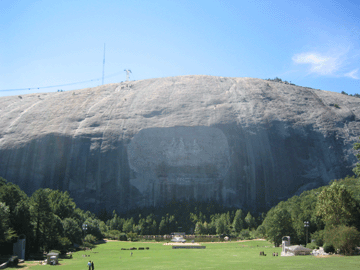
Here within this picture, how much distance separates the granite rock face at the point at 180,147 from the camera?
7512 cm

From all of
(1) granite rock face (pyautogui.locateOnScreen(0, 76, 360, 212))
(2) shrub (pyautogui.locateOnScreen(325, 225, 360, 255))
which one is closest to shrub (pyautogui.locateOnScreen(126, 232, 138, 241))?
(1) granite rock face (pyautogui.locateOnScreen(0, 76, 360, 212))

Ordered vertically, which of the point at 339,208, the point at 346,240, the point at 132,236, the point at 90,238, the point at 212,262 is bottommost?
the point at 132,236

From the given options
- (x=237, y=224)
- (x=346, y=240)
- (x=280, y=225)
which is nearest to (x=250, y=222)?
(x=237, y=224)

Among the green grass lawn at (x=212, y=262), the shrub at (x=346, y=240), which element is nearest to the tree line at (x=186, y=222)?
the shrub at (x=346, y=240)

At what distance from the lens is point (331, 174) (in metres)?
78.1

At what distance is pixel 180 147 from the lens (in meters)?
77.9

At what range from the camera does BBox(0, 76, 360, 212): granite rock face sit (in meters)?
75.1

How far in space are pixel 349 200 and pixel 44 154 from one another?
Result: 67740mm

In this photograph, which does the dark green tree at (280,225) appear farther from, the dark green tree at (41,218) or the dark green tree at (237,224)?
the dark green tree at (41,218)

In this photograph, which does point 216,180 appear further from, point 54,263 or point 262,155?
point 54,263

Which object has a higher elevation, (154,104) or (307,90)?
(307,90)

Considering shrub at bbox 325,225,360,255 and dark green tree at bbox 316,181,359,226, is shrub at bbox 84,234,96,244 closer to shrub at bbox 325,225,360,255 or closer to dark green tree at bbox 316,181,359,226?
dark green tree at bbox 316,181,359,226

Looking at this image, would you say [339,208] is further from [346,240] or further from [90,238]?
[90,238]

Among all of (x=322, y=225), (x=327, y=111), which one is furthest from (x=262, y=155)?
(x=322, y=225)
